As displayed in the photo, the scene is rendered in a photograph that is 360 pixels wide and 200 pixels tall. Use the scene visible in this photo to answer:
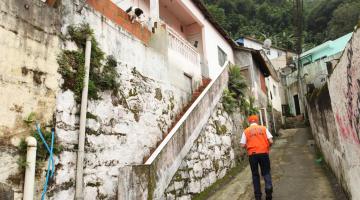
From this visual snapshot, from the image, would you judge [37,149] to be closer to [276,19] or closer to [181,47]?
[181,47]

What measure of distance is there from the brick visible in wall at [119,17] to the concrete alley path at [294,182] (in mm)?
4450

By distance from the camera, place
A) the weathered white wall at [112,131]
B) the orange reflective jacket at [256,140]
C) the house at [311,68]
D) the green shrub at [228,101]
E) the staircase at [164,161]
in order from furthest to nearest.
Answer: the house at [311,68] < the green shrub at [228,101] < the orange reflective jacket at [256,140] < the staircase at [164,161] < the weathered white wall at [112,131]

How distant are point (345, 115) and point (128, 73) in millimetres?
4307

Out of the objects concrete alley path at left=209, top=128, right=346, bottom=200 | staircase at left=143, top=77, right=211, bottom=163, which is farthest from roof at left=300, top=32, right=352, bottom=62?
staircase at left=143, top=77, right=211, bottom=163

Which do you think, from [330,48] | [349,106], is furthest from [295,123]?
[349,106]

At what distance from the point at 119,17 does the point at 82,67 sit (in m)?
2.24

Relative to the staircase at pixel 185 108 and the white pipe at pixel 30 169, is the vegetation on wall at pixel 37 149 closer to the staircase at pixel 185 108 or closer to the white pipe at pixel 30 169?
the white pipe at pixel 30 169

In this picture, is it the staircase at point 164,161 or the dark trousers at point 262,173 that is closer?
the staircase at point 164,161

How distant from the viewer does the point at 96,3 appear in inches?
256

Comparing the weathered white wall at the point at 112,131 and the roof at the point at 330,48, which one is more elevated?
the roof at the point at 330,48

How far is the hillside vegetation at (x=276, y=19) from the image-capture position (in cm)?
4132

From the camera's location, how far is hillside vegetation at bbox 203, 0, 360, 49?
41316mm

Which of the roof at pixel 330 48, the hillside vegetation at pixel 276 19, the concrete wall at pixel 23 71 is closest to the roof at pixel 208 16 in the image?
the concrete wall at pixel 23 71

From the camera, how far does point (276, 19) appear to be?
47938 mm
